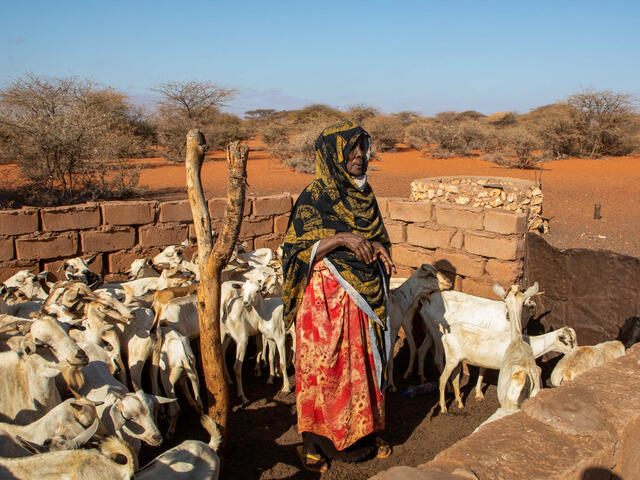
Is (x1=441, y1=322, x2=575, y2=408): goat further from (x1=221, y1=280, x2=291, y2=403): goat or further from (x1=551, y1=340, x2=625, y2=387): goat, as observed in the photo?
(x1=221, y1=280, x2=291, y2=403): goat

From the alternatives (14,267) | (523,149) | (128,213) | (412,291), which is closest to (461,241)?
(412,291)

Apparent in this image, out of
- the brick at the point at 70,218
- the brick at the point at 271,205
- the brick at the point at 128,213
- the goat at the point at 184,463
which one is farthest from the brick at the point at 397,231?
the goat at the point at 184,463

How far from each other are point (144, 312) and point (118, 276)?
7.28 feet

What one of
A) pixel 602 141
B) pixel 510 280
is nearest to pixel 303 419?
pixel 510 280

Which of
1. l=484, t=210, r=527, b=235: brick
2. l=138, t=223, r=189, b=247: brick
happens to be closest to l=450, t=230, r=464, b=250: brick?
l=484, t=210, r=527, b=235: brick

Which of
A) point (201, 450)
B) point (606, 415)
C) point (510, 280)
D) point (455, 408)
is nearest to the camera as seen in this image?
point (606, 415)

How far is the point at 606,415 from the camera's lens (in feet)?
8.97

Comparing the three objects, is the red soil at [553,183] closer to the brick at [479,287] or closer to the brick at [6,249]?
the brick at [479,287]

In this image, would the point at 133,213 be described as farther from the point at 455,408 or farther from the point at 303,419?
the point at 455,408

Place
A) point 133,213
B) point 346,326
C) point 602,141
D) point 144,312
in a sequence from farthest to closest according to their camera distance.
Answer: point 602,141
point 133,213
point 144,312
point 346,326

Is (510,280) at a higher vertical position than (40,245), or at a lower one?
lower

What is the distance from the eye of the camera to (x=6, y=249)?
231 inches

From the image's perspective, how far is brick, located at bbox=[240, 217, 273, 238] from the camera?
22.9 feet

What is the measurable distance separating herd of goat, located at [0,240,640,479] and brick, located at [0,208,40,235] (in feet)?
1.92
